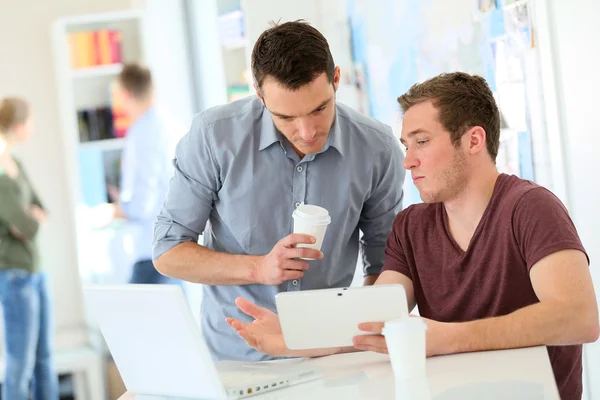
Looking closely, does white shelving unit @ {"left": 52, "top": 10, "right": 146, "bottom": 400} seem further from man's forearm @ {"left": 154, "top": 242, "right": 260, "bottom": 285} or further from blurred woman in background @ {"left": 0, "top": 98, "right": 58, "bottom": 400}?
man's forearm @ {"left": 154, "top": 242, "right": 260, "bottom": 285}

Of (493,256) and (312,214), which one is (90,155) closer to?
(312,214)

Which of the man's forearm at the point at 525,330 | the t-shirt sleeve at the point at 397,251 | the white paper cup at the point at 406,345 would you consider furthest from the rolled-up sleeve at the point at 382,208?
the white paper cup at the point at 406,345

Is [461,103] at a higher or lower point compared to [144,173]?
higher

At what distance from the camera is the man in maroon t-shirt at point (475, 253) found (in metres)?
1.71

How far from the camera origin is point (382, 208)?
90.2 inches

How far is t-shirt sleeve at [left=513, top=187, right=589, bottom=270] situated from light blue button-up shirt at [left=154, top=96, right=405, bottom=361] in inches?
19.5

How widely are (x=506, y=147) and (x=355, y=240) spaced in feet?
2.24

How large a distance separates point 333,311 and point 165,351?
13.2 inches

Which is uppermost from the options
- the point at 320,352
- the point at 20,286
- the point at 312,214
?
the point at 312,214

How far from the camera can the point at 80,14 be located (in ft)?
19.9

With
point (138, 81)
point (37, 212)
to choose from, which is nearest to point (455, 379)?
point (37, 212)

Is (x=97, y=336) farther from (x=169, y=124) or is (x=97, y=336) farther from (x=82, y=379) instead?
(x=169, y=124)

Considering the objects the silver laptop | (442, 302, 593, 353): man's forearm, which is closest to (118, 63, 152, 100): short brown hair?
the silver laptop

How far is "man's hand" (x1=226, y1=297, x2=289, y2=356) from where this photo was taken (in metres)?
1.82
